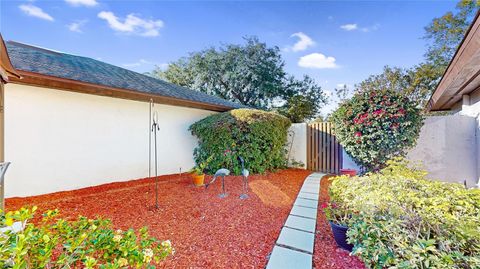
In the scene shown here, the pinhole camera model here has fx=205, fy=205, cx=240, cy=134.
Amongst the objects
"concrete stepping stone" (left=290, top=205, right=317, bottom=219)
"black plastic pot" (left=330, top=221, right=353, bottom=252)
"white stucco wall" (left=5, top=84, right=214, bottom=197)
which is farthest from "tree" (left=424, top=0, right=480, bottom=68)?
"white stucco wall" (left=5, top=84, right=214, bottom=197)

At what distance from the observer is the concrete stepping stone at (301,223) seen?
346 centimetres

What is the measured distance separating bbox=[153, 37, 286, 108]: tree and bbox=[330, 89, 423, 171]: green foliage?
12856mm

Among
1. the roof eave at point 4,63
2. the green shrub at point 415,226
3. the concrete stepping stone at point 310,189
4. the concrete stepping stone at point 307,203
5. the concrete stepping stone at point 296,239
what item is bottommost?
the concrete stepping stone at point 310,189

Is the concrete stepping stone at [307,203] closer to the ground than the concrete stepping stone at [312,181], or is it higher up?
higher up

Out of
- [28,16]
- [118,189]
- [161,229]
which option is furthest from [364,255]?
[28,16]

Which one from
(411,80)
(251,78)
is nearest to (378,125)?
(411,80)

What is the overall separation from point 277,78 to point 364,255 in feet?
60.0

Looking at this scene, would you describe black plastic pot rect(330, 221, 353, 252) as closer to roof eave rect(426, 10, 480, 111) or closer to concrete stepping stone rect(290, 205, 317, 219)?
concrete stepping stone rect(290, 205, 317, 219)

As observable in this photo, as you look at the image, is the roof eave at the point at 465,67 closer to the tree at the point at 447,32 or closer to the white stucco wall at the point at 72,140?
the white stucco wall at the point at 72,140

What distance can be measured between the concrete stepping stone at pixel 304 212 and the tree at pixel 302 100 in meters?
13.0

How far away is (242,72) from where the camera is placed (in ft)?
60.5

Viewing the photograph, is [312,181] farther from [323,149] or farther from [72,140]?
[72,140]

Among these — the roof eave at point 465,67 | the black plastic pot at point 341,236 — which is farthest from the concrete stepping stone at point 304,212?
the roof eave at point 465,67

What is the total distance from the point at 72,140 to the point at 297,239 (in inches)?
229
